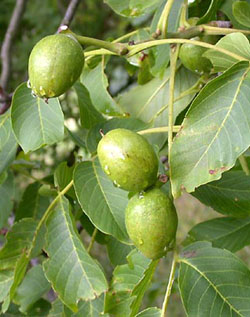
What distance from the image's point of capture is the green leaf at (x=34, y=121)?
3.87ft

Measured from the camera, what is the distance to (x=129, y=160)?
0.94m

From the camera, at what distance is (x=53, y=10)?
3.19 meters

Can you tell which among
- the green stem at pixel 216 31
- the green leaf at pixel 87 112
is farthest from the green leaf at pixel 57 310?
the green stem at pixel 216 31

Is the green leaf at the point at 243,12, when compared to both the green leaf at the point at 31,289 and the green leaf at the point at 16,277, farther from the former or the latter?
the green leaf at the point at 31,289

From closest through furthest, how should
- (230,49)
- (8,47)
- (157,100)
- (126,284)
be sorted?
(230,49) < (126,284) < (157,100) < (8,47)

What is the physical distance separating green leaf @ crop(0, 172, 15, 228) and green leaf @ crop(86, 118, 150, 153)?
0.31 m

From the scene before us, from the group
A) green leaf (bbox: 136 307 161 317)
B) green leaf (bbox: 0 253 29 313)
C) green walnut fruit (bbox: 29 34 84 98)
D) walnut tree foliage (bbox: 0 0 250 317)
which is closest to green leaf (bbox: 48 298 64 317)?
walnut tree foliage (bbox: 0 0 250 317)

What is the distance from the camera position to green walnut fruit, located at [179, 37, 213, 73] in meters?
1.26

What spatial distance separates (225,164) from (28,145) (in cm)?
45

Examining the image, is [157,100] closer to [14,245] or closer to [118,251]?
[118,251]

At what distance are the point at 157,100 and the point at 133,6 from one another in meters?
0.29

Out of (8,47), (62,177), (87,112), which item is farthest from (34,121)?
(8,47)

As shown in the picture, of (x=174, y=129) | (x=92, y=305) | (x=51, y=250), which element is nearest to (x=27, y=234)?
(x=51, y=250)

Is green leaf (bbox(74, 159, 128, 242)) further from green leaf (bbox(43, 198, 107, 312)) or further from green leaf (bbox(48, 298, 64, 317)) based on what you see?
green leaf (bbox(48, 298, 64, 317))
